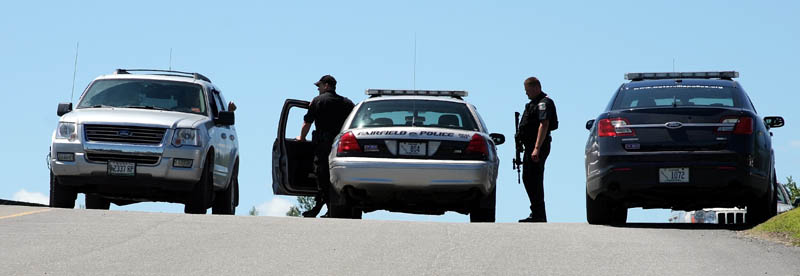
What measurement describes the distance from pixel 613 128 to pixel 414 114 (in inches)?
101

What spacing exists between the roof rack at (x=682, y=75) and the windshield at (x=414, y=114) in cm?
188

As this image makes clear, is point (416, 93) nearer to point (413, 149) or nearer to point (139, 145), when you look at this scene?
point (413, 149)

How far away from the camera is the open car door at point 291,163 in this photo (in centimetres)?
1695

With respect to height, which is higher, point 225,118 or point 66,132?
point 225,118

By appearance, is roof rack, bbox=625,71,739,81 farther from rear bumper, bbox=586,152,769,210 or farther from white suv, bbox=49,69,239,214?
white suv, bbox=49,69,239,214

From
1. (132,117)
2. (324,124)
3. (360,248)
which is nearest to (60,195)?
(132,117)

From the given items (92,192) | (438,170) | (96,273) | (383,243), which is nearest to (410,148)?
(438,170)

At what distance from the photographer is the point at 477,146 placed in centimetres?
1505

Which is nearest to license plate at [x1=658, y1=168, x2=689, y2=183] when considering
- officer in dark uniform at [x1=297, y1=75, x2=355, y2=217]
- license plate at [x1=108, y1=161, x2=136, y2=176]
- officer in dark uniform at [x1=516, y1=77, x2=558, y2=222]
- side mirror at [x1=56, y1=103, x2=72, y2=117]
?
officer in dark uniform at [x1=516, y1=77, x2=558, y2=222]

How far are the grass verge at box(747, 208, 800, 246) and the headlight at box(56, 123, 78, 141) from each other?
8.34 metres

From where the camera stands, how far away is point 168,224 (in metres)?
13.4

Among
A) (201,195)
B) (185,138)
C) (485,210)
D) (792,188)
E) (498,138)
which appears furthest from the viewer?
Answer: (792,188)

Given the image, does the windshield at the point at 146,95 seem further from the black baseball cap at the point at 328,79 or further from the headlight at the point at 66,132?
the black baseball cap at the point at 328,79

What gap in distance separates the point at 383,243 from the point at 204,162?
20.0ft
